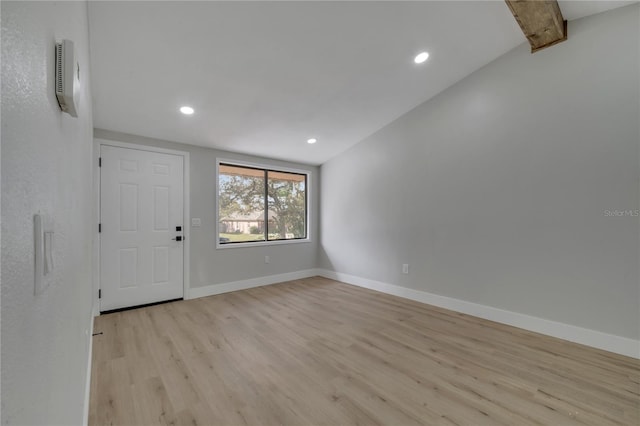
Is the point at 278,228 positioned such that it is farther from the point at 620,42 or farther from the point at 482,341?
the point at 620,42

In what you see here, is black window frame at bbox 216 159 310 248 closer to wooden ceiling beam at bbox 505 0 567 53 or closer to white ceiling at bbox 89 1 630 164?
white ceiling at bbox 89 1 630 164

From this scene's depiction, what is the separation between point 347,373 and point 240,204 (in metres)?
3.19

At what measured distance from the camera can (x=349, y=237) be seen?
15.9ft

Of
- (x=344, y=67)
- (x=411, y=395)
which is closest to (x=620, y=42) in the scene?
(x=344, y=67)

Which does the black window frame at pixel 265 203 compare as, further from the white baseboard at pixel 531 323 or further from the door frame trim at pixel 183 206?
the white baseboard at pixel 531 323

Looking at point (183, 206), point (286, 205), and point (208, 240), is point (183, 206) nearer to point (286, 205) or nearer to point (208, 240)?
point (208, 240)

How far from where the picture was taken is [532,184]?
2914 millimetres

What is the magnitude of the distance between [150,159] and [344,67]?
8.94 feet

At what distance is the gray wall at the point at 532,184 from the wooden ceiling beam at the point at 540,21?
0.11 m

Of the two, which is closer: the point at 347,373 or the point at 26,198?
the point at 26,198

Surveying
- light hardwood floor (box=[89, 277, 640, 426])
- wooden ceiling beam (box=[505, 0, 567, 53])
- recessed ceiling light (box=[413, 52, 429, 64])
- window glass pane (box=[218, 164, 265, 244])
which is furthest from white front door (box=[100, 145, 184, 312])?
wooden ceiling beam (box=[505, 0, 567, 53])

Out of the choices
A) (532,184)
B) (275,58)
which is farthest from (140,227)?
(532,184)

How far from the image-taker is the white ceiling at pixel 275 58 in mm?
2125

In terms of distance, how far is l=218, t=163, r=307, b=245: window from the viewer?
174 inches
